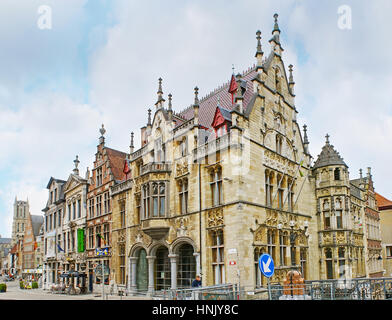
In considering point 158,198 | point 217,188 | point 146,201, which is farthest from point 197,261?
point 146,201

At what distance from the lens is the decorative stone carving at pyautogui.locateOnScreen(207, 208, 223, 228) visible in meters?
23.5

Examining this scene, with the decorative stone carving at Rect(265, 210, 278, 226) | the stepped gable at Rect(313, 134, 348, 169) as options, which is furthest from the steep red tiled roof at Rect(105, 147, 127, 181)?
the stepped gable at Rect(313, 134, 348, 169)

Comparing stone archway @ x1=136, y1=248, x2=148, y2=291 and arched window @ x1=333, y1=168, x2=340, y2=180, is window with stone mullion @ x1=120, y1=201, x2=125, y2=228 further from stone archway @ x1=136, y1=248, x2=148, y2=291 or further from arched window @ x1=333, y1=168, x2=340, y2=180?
arched window @ x1=333, y1=168, x2=340, y2=180

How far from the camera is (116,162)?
3853 cm

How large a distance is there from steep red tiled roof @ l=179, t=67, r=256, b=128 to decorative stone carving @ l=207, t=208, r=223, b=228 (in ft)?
22.6

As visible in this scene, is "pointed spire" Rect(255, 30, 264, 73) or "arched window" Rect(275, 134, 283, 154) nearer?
"pointed spire" Rect(255, 30, 264, 73)

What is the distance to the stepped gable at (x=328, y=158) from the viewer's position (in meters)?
31.5

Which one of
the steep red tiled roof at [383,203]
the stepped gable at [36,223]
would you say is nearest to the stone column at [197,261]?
the steep red tiled roof at [383,203]

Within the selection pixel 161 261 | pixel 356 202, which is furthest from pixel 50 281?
pixel 356 202

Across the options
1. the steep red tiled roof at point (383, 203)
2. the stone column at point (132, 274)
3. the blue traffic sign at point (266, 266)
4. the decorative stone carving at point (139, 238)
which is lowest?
the stone column at point (132, 274)

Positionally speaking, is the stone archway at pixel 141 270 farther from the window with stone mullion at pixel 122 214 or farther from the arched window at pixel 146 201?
the arched window at pixel 146 201

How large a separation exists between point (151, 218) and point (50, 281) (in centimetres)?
2582

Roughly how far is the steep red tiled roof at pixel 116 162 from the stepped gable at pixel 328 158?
17322mm
